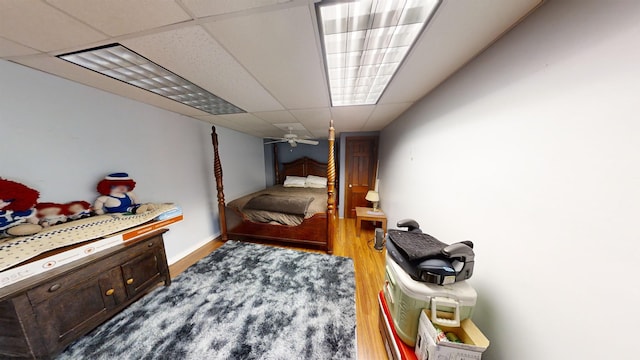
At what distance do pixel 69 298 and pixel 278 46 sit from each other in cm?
216

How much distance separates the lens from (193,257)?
239cm

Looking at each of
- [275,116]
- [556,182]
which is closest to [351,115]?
[275,116]

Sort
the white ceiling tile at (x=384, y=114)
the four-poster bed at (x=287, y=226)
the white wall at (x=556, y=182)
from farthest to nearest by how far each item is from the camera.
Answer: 1. the four-poster bed at (x=287, y=226)
2. the white ceiling tile at (x=384, y=114)
3. the white wall at (x=556, y=182)

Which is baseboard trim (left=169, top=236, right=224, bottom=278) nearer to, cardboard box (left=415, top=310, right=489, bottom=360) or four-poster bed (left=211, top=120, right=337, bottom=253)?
four-poster bed (left=211, top=120, right=337, bottom=253)

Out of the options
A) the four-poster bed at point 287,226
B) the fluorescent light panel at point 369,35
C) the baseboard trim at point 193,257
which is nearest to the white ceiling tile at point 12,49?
the four-poster bed at point 287,226

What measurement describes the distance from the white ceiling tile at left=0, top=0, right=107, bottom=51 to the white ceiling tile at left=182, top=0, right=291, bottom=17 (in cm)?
62

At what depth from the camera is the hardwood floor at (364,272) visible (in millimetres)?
1301

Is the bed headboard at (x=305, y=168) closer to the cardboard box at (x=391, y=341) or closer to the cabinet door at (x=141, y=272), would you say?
the cabinet door at (x=141, y=272)

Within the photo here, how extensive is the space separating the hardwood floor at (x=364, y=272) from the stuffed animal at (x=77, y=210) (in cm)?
105

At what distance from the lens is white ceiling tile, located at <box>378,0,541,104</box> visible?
0.74 m

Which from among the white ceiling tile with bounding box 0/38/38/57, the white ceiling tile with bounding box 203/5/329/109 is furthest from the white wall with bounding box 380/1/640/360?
the white ceiling tile with bounding box 0/38/38/57

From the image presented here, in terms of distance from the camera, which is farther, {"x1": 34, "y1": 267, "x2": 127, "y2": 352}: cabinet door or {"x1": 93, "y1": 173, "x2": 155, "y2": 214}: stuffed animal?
{"x1": 93, "y1": 173, "x2": 155, "y2": 214}: stuffed animal

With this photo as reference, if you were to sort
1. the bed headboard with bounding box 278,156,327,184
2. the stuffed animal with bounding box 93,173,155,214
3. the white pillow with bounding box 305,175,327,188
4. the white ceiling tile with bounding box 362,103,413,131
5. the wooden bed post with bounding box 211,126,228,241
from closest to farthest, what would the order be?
the stuffed animal with bounding box 93,173,155,214, the white ceiling tile with bounding box 362,103,413,131, the wooden bed post with bounding box 211,126,228,241, the white pillow with bounding box 305,175,327,188, the bed headboard with bounding box 278,156,327,184

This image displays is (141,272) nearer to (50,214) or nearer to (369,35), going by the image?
(50,214)
